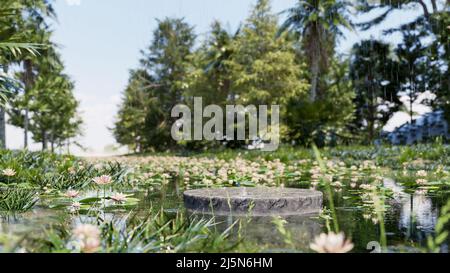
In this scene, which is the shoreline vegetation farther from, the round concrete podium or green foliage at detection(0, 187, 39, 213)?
the round concrete podium

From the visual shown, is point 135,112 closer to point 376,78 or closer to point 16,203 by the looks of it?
point 376,78

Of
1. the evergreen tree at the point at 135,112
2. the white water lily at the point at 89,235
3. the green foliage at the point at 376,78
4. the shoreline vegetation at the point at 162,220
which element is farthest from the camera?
the evergreen tree at the point at 135,112

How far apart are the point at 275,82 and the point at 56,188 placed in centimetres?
2062

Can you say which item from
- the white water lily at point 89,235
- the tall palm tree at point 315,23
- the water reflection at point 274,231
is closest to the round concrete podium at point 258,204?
the water reflection at point 274,231

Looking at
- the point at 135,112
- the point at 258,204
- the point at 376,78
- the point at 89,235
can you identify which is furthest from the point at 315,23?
the point at 89,235

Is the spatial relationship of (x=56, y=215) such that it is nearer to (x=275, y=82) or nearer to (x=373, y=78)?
(x=275, y=82)

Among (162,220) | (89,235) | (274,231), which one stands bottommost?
(274,231)

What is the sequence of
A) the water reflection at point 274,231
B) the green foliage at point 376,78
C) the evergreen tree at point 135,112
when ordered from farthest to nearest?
the evergreen tree at point 135,112
the green foliage at point 376,78
the water reflection at point 274,231

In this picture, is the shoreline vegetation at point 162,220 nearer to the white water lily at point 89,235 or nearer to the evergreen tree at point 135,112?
the white water lily at point 89,235

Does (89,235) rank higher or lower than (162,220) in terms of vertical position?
higher

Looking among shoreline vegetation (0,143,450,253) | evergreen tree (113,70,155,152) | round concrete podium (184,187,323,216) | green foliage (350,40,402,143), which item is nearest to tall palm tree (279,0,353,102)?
green foliage (350,40,402,143)

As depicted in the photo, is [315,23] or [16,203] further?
[315,23]

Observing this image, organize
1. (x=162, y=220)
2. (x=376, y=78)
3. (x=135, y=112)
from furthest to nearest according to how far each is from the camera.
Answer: (x=135, y=112), (x=376, y=78), (x=162, y=220)

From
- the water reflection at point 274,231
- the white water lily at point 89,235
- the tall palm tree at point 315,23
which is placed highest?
the tall palm tree at point 315,23
